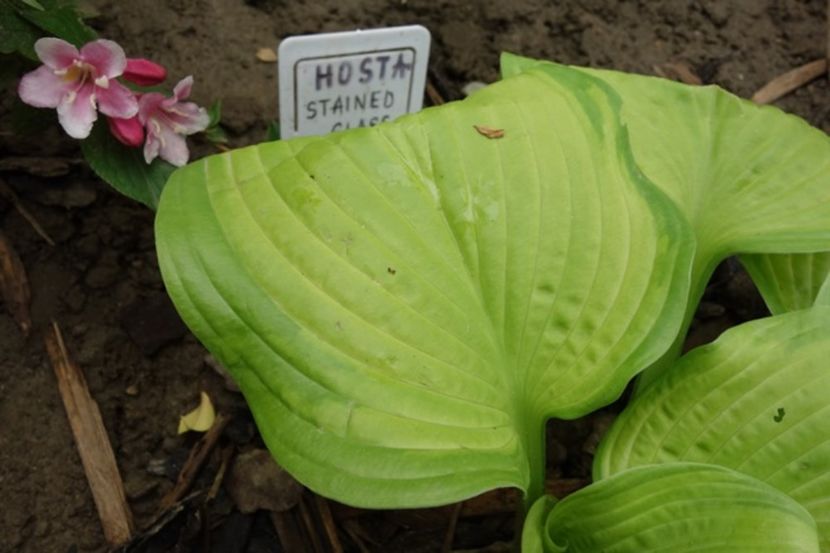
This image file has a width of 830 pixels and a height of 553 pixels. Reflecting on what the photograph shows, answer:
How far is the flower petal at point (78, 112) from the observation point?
996 millimetres

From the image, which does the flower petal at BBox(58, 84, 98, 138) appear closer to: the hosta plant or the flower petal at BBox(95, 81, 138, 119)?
the flower petal at BBox(95, 81, 138, 119)

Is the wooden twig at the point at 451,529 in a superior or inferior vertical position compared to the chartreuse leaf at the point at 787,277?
inferior

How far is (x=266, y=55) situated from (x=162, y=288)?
16.6 inches

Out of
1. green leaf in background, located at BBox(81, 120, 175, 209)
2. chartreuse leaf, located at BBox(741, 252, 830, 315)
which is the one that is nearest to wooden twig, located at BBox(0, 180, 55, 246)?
green leaf in background, located at BBox(81, 120, 175, 209)

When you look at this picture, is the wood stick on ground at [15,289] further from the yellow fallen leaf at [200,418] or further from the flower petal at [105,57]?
the flower petal at [105,57]

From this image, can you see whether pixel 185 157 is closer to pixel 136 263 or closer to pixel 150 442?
pixel 136 263

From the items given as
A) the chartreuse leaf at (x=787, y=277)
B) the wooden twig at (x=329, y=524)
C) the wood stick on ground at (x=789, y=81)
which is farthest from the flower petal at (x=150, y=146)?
the wood stick on ground at (x=789, y=81)

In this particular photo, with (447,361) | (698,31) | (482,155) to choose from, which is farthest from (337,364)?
(698,31)

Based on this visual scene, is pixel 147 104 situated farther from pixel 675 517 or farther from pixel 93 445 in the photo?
pixel 675 517

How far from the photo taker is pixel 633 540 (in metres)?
0.89

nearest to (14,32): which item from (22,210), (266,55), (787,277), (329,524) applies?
(22,210)

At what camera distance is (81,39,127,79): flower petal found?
984 millimetres

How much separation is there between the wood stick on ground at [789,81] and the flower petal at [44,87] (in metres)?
1.11

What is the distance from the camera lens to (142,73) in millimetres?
1048
